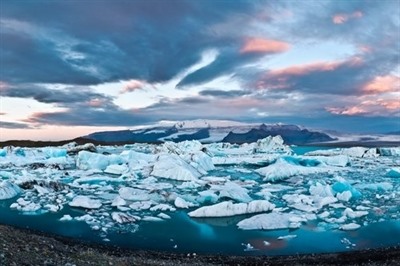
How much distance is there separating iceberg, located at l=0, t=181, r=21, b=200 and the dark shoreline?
26.5ft

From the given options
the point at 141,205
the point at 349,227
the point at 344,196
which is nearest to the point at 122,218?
the point at 141,205

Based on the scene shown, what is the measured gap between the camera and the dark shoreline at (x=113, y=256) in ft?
24.1

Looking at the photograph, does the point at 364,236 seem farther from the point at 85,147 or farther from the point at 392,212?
the point at 85,147

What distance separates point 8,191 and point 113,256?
11157mm

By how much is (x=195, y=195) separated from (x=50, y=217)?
22.3 ft

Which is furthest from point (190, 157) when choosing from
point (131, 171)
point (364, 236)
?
point (364, 236)

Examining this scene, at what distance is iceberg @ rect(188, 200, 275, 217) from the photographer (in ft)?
49.7

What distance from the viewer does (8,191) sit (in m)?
18.2

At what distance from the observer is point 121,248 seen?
Answer: 10.8 meters

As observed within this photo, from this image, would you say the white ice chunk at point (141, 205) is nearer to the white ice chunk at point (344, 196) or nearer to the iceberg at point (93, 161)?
the white ice chunk at point (344, 196)

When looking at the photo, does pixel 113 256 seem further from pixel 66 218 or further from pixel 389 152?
pixel 389 152

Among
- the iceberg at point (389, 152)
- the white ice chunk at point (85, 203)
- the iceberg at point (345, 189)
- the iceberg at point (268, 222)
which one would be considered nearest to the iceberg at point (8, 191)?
the white ice chunk at point (85, 203)

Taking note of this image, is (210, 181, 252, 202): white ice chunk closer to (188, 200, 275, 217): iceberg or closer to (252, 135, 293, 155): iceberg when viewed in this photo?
(188, 200, 275, 217): iceberg

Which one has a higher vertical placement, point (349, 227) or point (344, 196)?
point (344, 196)
